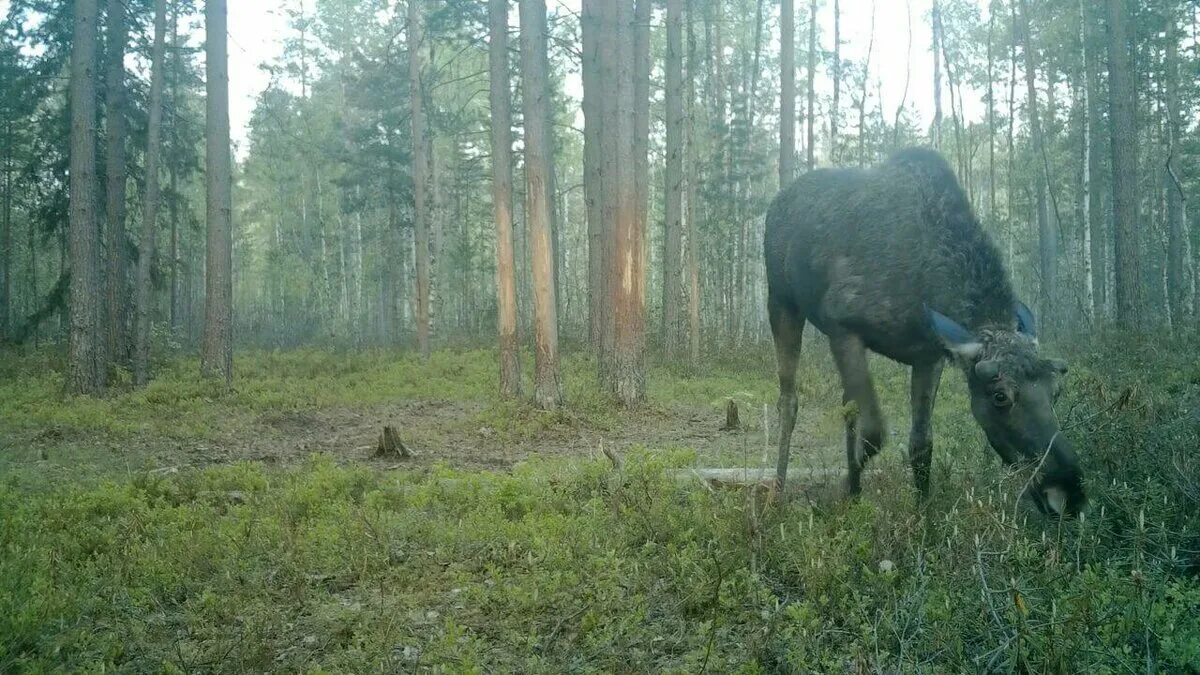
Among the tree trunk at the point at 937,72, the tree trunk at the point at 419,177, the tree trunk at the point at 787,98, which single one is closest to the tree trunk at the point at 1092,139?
the tree trunk at the point at 937,72

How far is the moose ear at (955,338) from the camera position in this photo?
15.6 feet

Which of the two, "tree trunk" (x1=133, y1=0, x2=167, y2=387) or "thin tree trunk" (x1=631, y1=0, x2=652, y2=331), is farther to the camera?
"tree trunk" (x1=133, y1=0, x2=167, y2=387)

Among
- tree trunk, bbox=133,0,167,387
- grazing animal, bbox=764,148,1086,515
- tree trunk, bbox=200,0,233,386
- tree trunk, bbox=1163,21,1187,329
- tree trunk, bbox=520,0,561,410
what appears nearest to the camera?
grazing animal, bbox=764,148,1086,515

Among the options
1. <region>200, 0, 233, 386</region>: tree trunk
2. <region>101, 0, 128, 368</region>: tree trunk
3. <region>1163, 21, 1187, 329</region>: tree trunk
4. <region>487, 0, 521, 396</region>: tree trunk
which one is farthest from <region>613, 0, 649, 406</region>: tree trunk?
<region>101, 0, 128, 368</region>: tree trunk

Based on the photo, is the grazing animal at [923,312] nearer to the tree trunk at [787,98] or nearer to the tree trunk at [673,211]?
the tree trunk at [787,98]

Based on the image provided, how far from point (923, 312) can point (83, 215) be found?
1416cm

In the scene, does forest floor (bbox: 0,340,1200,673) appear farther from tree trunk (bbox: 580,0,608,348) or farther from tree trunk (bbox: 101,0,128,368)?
tree trunk (bbox: 580,0,608,348)

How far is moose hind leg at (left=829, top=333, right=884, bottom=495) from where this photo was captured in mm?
5500

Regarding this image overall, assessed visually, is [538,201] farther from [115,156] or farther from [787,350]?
[115,156]

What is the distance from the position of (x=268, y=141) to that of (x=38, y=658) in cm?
4077

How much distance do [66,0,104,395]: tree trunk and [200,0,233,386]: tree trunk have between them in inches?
70.8

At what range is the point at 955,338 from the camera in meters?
4.82

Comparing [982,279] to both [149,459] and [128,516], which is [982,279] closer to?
[128,516]

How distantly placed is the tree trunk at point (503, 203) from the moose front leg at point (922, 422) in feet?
25.9
